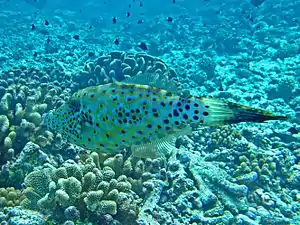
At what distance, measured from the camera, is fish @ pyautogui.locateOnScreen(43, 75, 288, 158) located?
9.71 feet

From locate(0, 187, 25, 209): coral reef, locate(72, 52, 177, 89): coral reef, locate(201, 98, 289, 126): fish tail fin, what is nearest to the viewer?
locate(201, 98, 289, 126): fish tail fin

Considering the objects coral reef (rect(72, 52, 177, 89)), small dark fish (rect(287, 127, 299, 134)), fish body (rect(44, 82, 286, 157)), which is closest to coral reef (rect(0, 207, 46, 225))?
fish body (rect(44, 82, 286, 157))

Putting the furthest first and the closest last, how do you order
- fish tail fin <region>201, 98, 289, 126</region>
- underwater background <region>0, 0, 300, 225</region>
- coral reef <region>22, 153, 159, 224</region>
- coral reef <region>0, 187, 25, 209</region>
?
coral reef <region>0, 187, 25, 209</region>, underwater background <region>0, 0, 300, 225</region>, coral reef <region>22, 153, 159, 224</region>, fish tail fin <region>201, 98, 289, 126</region>

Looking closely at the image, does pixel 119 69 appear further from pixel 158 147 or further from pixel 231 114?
pixel 231 114

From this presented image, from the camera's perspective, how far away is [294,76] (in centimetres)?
1389

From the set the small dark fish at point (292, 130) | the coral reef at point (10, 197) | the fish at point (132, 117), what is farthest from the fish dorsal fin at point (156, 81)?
the small dark fish at point (292, 130)

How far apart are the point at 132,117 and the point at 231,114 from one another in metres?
1.06

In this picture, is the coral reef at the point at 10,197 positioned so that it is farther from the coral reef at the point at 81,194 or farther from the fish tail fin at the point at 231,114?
the fish tail fin at the point at 231,114

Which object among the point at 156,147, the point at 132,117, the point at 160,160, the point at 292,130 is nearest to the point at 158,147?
the point at 156,147

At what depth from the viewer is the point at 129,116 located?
3.16 m

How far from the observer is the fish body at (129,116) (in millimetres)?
2938

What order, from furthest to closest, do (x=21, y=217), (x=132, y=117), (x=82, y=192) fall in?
(x=82, y=192), (x=21, y=217), (x=132, y=117)

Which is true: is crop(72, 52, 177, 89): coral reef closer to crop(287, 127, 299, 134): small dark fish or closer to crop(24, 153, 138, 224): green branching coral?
crop(287, 127, 299, 134): small dark fish

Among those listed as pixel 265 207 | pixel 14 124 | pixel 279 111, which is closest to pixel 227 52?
pixel 279 111
